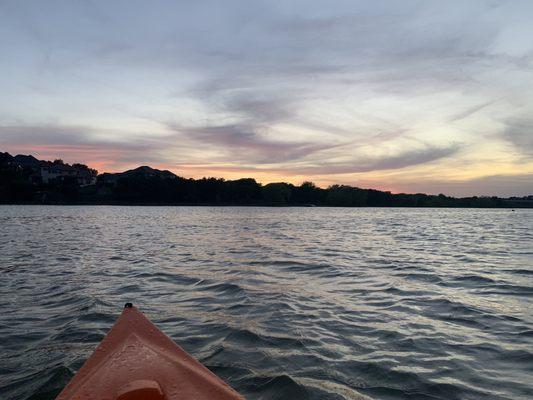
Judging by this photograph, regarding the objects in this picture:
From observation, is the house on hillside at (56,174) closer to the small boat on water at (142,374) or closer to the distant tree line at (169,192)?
the distant tree line at (169,192)

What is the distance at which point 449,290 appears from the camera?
414 inches

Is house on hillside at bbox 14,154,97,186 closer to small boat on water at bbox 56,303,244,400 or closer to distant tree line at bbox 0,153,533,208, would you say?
distant tree line at bbox 0,153,533,208

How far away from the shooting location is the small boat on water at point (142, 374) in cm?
301

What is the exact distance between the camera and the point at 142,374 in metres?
3.30

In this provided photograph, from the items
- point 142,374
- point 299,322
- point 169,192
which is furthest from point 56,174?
point 142,374

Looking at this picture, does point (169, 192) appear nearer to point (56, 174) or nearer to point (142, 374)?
point (56, 174)

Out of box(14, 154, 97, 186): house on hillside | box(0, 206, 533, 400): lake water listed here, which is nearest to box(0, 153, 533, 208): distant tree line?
box(14, 154, 97, 186): house on hillside

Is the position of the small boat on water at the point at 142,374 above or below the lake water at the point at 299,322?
above

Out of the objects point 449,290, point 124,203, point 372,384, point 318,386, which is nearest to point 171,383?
point 318,386

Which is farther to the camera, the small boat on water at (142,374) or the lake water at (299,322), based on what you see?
the lake water at (299,322)

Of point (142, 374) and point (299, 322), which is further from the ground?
point (142, 374)

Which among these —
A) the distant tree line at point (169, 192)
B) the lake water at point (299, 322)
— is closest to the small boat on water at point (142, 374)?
the lake water at point (299, 322)

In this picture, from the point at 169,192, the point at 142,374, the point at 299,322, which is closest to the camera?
the point at 142,374

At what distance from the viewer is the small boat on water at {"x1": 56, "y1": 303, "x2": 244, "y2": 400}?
9.86 ft
